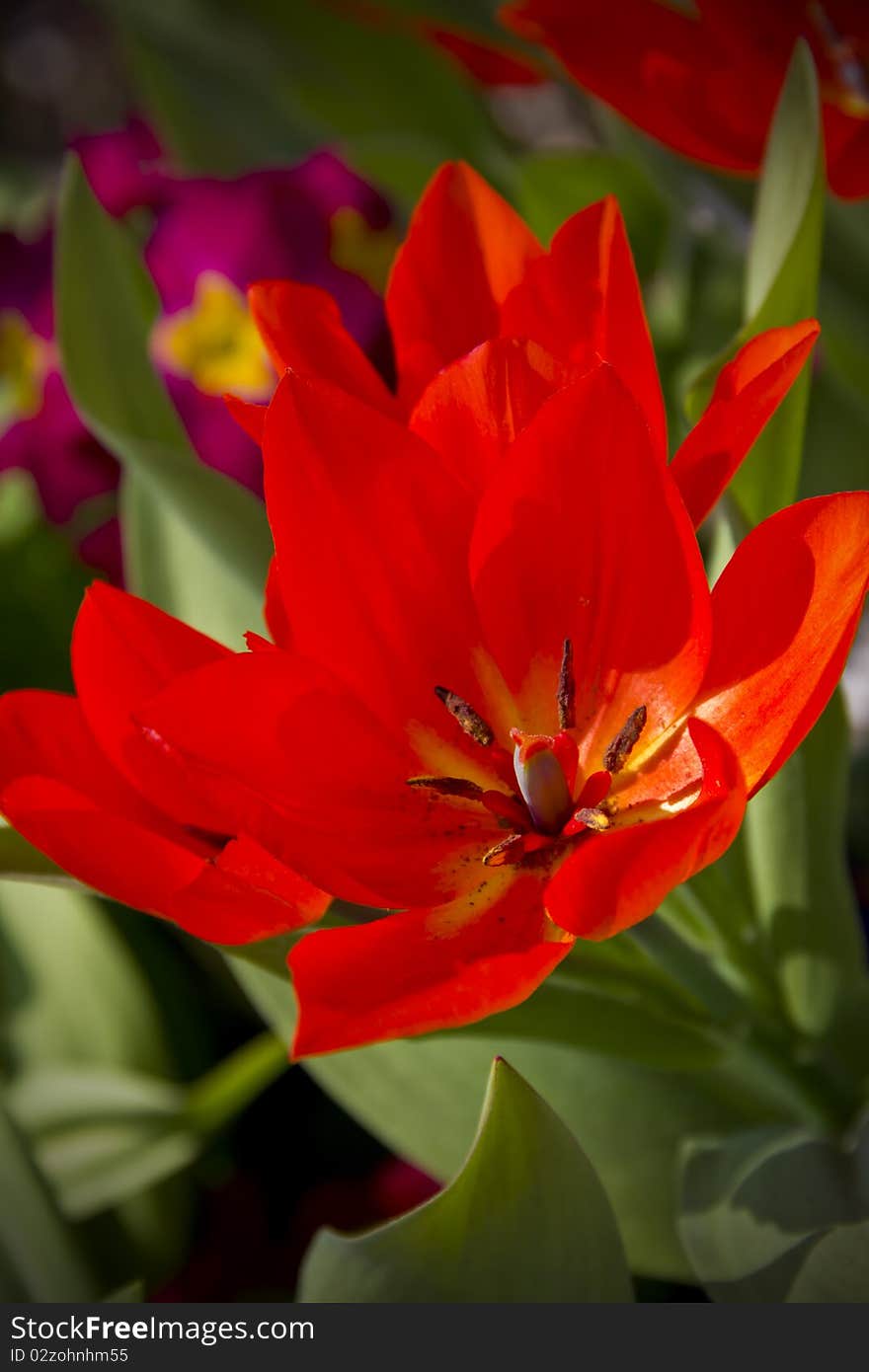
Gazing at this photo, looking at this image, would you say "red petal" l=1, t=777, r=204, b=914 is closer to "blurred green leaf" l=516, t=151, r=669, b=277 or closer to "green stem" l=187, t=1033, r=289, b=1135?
"green stem" l=187, t=1033, r=289, b=1135

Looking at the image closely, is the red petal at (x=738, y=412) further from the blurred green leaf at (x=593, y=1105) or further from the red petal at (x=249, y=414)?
the blurred green leaf at (x=593, y=1105)

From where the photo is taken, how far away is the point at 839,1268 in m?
0.32

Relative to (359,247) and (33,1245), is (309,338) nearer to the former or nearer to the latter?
(33,1245)

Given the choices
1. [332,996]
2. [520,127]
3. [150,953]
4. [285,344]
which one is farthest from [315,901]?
[520,127]

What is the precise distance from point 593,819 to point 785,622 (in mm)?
63

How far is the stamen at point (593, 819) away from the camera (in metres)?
0.29

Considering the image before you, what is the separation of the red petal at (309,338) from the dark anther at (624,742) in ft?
0.30

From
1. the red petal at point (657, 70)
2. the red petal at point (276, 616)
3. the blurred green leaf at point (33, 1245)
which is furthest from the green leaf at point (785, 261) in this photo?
the blurred green leaf at point (33, 1245)

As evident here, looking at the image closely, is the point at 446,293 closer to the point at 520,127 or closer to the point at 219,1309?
the point at 219,1309

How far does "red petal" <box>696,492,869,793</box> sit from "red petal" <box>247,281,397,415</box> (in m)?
0.10

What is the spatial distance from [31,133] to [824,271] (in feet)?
3.88

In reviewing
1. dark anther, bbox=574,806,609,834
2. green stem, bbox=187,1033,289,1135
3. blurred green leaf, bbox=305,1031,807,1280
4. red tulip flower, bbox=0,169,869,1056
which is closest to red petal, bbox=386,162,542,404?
red tulip flower, bbox=0,169,869,1056

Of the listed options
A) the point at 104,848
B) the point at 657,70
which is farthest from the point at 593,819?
the point at 657,70

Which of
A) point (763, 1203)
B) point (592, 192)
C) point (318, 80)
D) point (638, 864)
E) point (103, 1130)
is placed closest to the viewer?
point (638, 864)
